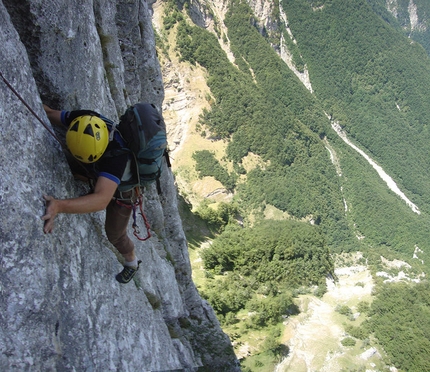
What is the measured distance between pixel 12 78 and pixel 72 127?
85 cm

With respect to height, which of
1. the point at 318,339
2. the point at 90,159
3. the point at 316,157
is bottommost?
the point at 318,339

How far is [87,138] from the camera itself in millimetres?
4551

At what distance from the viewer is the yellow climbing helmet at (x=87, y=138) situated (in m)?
4.57

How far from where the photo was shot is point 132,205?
19.0 feet

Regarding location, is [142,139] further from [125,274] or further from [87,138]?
[125,274]

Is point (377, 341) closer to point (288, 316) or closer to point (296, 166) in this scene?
point (288, 316)

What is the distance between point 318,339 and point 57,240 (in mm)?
29796

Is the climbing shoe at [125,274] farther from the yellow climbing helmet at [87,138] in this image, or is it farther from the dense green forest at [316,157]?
the dense green forest at [316,157]

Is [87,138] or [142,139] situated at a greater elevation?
[87,138]

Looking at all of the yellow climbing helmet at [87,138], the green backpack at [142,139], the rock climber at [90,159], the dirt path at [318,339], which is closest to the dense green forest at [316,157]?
the dirt path at [318,339]

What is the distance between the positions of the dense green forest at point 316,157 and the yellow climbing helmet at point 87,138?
2445 cm

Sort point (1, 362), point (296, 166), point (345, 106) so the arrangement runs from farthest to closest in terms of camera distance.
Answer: point (345, 106)
point (296, 166)
point (1, 362)

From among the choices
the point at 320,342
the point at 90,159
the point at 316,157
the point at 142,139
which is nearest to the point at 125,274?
the point at 90,159

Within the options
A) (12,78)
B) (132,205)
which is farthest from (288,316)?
(12,78)
